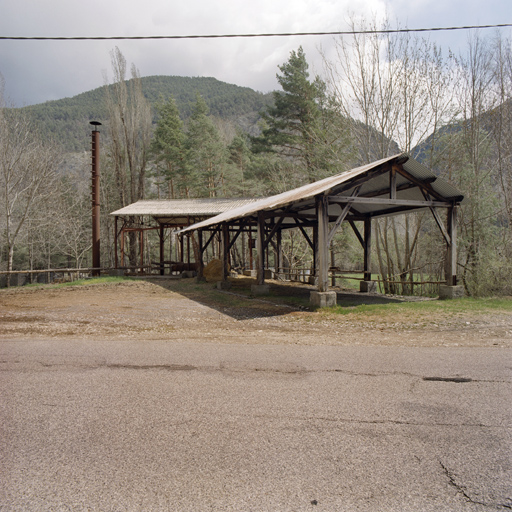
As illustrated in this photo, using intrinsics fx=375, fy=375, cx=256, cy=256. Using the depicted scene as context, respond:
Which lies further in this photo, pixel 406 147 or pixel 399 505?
pixel 406 147

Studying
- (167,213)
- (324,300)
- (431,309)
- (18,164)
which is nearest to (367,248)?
(431,309)

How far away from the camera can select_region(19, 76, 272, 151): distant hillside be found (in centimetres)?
9475

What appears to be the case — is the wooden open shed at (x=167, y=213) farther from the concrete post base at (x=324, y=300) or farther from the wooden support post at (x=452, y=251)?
the wooden support post at (x=452, y=251)

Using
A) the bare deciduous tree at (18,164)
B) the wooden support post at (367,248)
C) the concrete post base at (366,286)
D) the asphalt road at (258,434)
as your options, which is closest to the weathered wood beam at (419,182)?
the wooden support post at (367,248)

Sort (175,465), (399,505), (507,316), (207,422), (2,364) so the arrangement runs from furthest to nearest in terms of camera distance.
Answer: (507,316) → (2,364) → (207,422) → (175,465) → (399,505)

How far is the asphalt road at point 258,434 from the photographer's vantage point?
2348 millimetres

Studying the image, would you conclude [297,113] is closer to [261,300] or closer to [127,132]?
[127,132]

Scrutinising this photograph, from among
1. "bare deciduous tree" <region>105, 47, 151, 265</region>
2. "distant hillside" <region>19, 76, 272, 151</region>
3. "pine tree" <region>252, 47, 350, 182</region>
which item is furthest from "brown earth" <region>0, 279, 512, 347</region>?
"distant hillside" <region>19, 76, 272, 151</region>

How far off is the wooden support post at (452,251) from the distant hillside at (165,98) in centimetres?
8544

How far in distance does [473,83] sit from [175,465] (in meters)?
21.2

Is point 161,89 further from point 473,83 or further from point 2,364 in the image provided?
point 2,364

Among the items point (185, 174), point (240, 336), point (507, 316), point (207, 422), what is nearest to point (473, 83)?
point (507, 316)

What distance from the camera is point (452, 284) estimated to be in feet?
39.1

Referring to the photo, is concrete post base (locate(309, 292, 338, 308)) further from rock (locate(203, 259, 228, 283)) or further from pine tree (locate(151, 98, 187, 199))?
pine tree (locate(151, 98, 187, 199))
